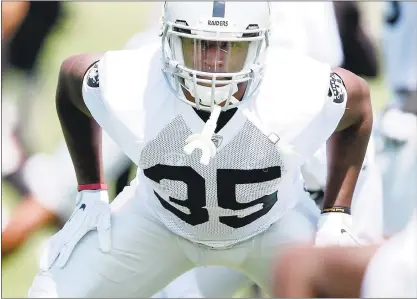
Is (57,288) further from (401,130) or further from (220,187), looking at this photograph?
(401,130)

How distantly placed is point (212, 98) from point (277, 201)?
0.31 metres

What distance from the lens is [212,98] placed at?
1.34m

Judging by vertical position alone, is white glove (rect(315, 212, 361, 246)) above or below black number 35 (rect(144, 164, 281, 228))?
below

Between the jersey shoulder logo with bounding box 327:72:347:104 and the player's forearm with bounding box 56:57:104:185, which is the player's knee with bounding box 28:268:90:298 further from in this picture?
the jersey shoulder logo with bounding box 327:72:347:104

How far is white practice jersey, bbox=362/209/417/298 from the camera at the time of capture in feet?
2.81

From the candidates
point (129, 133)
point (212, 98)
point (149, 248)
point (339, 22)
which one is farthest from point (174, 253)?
point (339, 22)

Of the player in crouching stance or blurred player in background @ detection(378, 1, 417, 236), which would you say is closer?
the player in crouching stance

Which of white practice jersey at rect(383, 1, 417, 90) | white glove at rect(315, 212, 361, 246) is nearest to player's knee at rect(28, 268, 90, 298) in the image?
white glove at rect(315, 212, 361, 246)

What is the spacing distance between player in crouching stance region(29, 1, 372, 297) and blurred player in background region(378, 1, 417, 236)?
0.67 metres

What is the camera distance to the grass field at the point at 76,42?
2.61m

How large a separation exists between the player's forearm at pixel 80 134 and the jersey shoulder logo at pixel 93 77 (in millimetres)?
104

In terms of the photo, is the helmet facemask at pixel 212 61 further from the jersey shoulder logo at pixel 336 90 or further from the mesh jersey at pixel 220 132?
the jersey shoulder logo at pixel 336 90

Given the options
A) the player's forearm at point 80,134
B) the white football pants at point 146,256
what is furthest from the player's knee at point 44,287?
the player's forearm at point 80,134

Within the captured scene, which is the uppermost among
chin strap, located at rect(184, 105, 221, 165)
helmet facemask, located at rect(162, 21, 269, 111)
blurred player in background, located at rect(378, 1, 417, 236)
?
helmet facemask, located at rect(162, 21, 269, 111)
